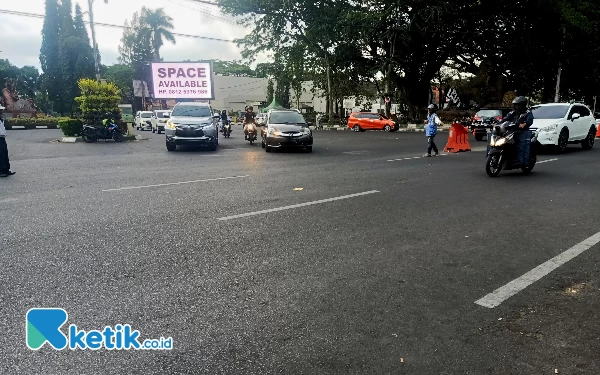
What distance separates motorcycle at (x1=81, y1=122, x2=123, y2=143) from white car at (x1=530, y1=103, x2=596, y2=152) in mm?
19414

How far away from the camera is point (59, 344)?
287 centimetres

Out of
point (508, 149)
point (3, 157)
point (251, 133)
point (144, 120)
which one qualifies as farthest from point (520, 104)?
point (144, 120)

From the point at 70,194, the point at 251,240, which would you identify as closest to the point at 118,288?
the point at 251,240

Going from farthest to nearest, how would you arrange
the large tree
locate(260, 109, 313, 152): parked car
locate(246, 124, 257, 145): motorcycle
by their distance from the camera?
the large tree < locate(246, 124, 257, 145): motorcycle < locate(260, 109, 313, 152): parked car

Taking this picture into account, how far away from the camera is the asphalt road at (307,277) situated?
273 centimetres

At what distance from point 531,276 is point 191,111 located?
16332mm

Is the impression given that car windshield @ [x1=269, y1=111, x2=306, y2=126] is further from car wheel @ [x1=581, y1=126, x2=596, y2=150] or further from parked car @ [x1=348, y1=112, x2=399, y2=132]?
parked car @ [x1=348, y1=112, x2=399, y2=132]

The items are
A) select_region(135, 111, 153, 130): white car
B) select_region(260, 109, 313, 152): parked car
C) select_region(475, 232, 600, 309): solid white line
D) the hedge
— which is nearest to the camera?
select_region(475, 232, 600, 309): solid white line

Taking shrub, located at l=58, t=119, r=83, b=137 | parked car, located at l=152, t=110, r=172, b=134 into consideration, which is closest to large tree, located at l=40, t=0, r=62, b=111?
parked car, located at l=152, t=110, r=172, b=134

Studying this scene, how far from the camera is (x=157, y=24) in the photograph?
2456 inches

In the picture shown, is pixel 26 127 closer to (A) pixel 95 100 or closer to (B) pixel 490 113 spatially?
(A) pixel 95 100

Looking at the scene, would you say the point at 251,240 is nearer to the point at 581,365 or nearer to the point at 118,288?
the point at 118,288

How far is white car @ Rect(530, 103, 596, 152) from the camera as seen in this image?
14305 millimetres

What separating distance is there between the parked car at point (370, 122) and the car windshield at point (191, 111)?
62.0ft
